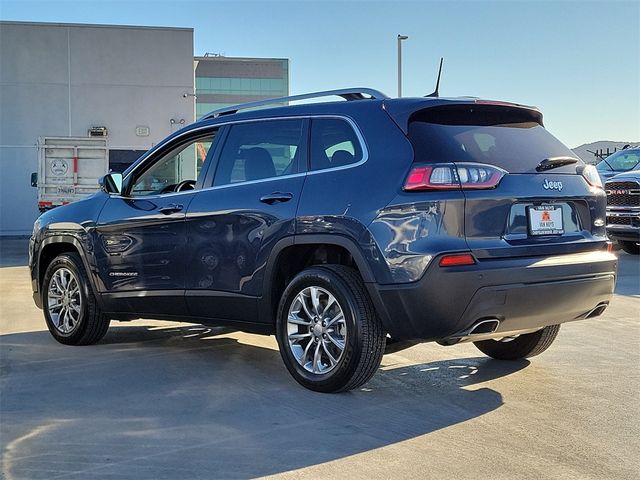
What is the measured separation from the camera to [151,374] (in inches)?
231

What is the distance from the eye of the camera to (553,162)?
17.0ft

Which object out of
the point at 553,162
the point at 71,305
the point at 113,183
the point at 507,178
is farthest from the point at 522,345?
the point at 71,305

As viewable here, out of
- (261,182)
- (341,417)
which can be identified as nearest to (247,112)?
(261,182)

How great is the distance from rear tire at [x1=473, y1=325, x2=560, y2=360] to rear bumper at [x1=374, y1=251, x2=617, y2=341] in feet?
2.98

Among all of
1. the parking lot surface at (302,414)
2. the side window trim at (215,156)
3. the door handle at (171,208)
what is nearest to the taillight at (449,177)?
the parking lot surface at (302,414)

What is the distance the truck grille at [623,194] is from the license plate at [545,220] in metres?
10.7

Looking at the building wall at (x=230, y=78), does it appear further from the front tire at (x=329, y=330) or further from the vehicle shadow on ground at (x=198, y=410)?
the front tire at (x=329, y=330)

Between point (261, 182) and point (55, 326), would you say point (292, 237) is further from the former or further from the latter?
point (55, 326)

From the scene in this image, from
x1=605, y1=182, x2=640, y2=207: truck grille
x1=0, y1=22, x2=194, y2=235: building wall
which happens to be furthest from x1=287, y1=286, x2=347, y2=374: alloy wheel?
x1=0, y1=22, x2=194, y2=235: building wall

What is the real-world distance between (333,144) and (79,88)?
77.3 ft

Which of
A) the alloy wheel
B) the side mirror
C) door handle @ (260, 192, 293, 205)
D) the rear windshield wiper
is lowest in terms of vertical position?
the alloy wheel

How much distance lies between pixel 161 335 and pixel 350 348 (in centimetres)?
311

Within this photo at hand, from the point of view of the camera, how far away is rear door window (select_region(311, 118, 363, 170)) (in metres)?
5.17

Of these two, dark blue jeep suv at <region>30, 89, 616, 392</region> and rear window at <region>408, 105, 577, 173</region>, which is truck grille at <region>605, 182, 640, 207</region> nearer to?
dark blue jeep suv at <region>30, 89, 616, 392</region>
